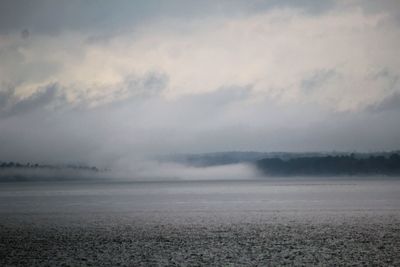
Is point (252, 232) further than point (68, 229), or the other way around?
point (68, 229)

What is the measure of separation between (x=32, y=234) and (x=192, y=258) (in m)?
24.8

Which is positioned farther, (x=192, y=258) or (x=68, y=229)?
(x=68, y=229)

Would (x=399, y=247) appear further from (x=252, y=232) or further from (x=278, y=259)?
(x=252, y=232)

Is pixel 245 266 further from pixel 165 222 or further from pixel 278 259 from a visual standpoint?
pixel 165 222

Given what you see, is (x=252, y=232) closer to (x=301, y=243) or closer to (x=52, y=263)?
(x=301, y=243)

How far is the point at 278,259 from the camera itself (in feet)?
105

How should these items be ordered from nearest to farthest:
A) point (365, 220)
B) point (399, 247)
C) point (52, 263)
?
point (52, 263) → point (399, 247) → point (365, 220)

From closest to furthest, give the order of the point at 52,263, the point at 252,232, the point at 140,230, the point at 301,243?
the point at 52,263 → the point at 301,243 → the point at 252,232 → the point at 140,230

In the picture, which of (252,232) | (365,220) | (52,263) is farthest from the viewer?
(365,220)

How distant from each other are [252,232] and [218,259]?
1680cm

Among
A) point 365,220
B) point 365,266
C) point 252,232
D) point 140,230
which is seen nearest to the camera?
point 365,266

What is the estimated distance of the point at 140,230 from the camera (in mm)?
52094

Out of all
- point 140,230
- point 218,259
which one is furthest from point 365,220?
point 218,259

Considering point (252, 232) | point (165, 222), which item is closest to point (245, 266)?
point (252, 232)
